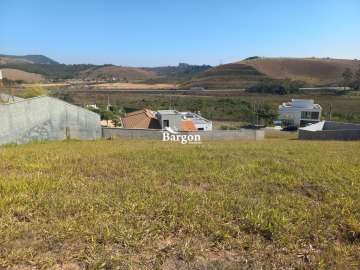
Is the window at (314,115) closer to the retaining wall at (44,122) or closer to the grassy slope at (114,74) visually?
the retaining wall at (44,122)

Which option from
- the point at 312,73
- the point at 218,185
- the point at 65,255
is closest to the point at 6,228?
the point at 65,255

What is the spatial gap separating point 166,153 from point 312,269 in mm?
4346

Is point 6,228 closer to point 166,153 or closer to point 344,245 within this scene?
point 344,245

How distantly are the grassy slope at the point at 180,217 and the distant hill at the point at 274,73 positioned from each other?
3967 inches

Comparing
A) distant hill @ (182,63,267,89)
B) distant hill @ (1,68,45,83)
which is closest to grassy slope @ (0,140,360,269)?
distant hill @ (182,63,267,89)

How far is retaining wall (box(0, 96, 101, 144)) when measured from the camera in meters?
14.4

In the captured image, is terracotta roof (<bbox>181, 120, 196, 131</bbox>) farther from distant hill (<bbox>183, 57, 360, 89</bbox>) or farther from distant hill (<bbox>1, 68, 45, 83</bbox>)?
distant hill (<bbox>1, 68, 45, 83</bbox>)

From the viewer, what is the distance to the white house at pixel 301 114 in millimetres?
43934

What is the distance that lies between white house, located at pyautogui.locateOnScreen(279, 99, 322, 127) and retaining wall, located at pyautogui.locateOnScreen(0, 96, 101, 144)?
33.1 meters

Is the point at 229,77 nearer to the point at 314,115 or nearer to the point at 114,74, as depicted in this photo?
the point at 314,115

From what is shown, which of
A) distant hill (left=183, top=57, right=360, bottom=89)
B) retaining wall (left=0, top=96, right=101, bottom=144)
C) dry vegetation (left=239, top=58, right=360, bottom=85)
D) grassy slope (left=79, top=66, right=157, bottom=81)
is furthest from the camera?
grassy slope (left=79, top=66, right=157, bottom=81)

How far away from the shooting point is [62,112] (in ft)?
58.1

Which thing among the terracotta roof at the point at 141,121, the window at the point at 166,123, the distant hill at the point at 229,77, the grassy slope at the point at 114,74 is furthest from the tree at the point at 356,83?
the grassy slope at the point at 114,74

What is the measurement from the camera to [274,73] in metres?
118
